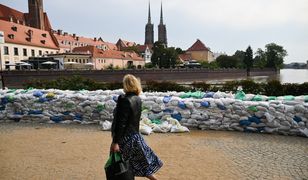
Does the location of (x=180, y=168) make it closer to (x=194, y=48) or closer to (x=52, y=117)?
(x=52, y=117)

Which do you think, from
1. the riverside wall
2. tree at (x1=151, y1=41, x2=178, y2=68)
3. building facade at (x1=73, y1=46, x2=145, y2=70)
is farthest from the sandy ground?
tree at (x1=151, y1=41, x2=178, y2=68)

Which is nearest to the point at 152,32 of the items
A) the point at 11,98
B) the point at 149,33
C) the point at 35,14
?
the point at 149,33

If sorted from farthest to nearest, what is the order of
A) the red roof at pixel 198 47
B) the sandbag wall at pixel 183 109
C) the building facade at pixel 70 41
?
the red roof at pixel 198 47 → the building facade at pixel 70 41 → the sandbag wall at pixel 183 109

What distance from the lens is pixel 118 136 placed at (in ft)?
10.8

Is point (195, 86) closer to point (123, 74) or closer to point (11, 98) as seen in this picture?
point (11, 98)

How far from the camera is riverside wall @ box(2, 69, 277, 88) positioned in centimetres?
3667

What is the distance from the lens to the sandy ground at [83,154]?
4516mm

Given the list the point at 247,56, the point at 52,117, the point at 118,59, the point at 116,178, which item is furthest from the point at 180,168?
the point at 247,56

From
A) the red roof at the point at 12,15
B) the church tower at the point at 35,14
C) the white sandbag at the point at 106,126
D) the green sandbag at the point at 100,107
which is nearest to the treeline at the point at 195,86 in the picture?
the green sandbag at the point at 100,107

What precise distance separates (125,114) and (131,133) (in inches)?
12.8

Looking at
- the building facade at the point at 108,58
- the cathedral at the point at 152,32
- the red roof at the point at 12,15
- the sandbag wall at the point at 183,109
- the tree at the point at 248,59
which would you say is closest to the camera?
the sandbag wall at the point at 183,109

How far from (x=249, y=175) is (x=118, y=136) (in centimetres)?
232

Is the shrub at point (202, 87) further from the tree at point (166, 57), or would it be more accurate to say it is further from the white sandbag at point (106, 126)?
the tree at point (166, 57)

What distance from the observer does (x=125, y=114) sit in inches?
127
